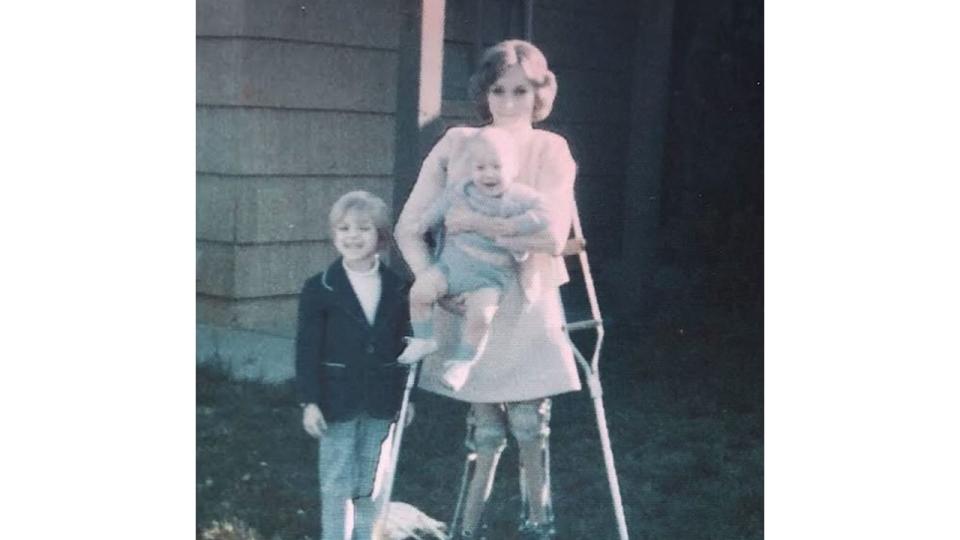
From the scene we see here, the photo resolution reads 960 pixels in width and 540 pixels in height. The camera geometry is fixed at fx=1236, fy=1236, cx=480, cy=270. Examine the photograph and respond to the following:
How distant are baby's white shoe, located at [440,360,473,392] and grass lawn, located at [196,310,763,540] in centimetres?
8

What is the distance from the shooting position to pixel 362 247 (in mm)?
2240

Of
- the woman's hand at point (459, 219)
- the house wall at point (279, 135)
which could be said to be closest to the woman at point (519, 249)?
the woman's hand at point (459, 219)

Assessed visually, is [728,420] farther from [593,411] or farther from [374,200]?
[374,200]

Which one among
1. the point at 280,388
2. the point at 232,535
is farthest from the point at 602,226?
the point at 232,535

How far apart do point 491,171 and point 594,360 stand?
1.45 feet

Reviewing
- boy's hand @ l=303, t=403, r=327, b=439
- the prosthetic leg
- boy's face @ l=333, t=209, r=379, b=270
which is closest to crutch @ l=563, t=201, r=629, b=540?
the prosthetic leg

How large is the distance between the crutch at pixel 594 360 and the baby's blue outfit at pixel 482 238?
0.44 ft

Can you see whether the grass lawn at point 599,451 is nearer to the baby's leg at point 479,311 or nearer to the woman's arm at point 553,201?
the baby's leg at point 479,311

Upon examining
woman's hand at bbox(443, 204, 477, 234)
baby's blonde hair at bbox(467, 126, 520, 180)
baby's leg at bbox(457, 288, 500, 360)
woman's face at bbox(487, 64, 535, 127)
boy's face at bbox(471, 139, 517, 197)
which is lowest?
baby's leg at bbox(457, 288, 500, 360)

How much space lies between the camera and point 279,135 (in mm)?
2430

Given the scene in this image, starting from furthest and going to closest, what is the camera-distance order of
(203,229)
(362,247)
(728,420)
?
(728,420) < (203,229) < (362,247)

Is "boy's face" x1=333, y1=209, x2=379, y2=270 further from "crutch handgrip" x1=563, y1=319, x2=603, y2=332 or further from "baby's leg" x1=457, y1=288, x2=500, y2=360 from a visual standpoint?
"crutch handgrip" x1=563, y1=319, x2=603, y2=332

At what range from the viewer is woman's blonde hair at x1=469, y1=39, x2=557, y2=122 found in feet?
7.49
